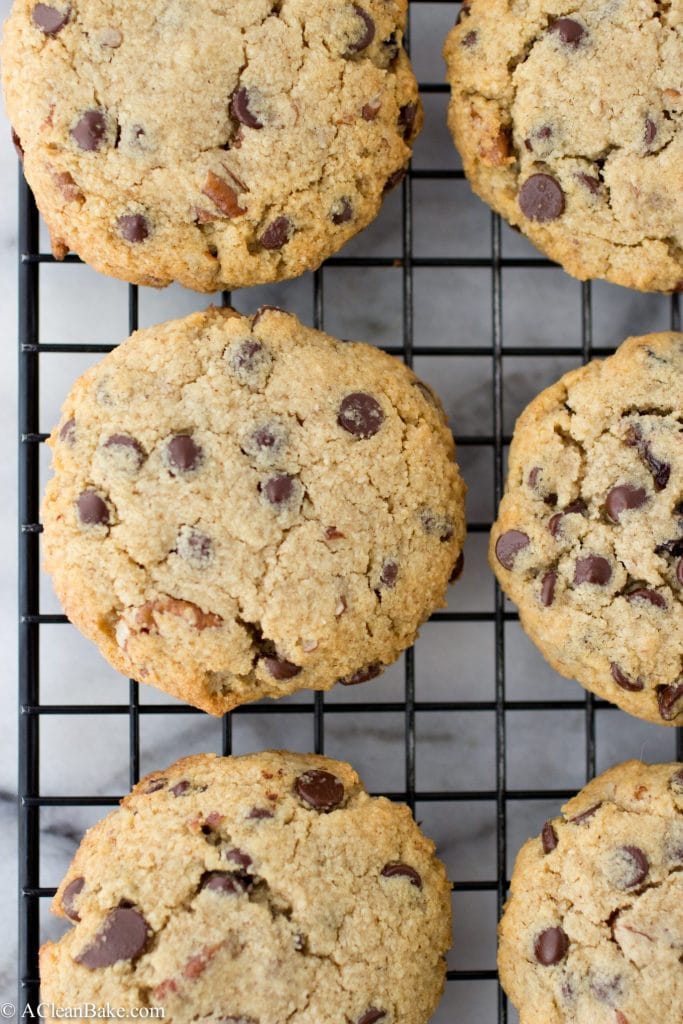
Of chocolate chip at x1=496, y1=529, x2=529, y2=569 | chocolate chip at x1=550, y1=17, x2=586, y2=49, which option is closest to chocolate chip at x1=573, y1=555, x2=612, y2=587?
chocolate chip at x1=496, y1=529, x2=529, y2=569

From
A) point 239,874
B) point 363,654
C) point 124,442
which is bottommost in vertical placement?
point 239,874

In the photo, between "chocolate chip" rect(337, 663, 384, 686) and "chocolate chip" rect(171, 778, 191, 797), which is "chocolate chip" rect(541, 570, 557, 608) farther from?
"chocolate chip" rect(171, 778, 191, 797)

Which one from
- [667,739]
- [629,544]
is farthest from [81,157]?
[667,739]

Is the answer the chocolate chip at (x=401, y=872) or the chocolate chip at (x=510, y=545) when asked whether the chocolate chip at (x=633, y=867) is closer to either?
the chocolate chip at (x=401, y=872)

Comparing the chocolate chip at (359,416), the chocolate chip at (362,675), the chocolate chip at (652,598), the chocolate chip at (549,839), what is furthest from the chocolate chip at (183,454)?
the chocolate chip at (549,839)

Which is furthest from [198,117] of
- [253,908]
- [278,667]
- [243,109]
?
[253,908]

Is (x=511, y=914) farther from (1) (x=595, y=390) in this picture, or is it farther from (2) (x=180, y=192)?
(2) (x=180, y=192)

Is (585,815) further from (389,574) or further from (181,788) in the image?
(181,788)
